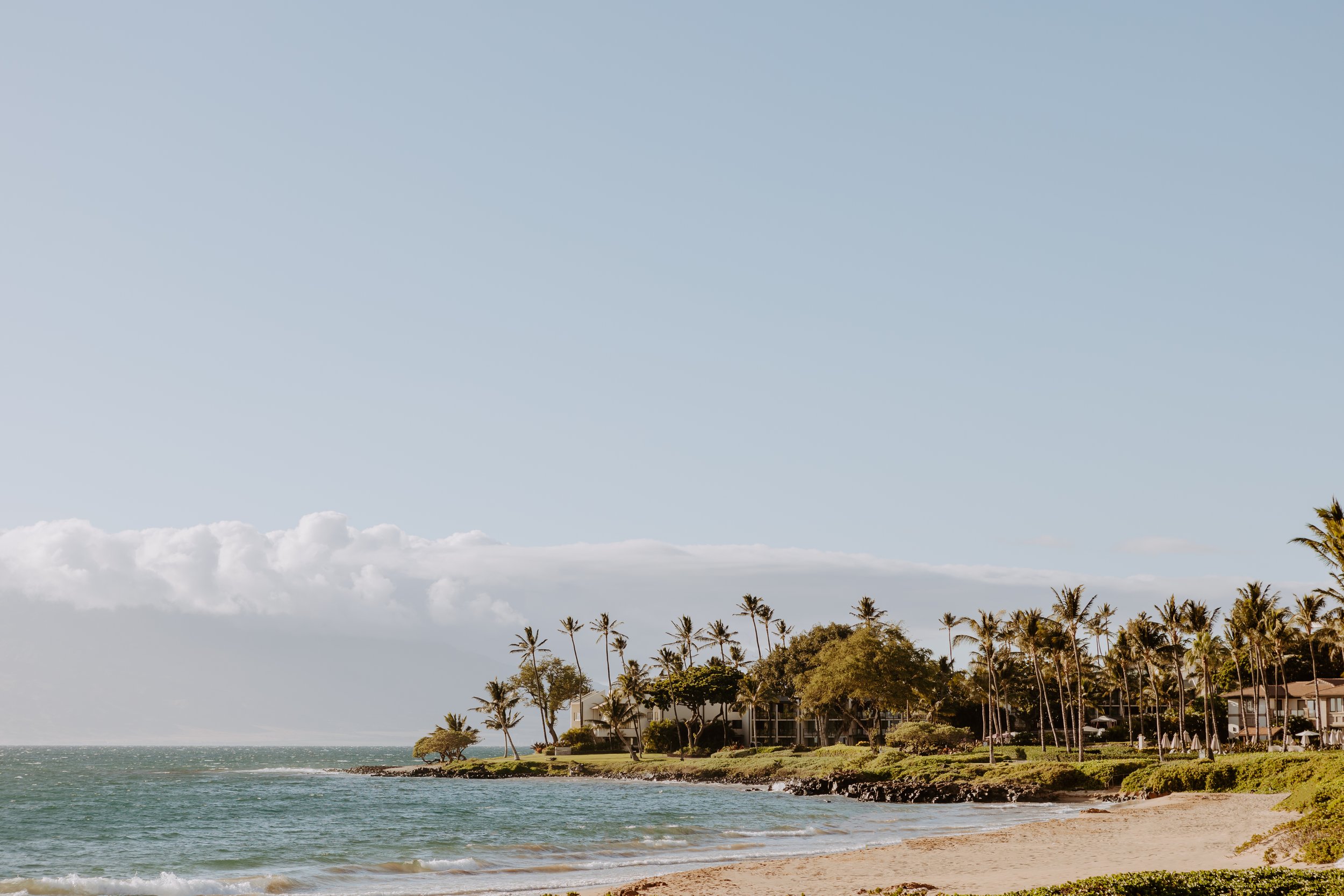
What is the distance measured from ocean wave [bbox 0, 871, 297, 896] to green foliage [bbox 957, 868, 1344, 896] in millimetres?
23265

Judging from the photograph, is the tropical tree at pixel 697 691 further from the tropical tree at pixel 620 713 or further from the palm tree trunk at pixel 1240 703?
the palm tree trunk at pixel 1240 703

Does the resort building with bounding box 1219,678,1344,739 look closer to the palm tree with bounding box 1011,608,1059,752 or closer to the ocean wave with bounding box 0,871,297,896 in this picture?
the palm tree with bounding box 1011,608,1059,752

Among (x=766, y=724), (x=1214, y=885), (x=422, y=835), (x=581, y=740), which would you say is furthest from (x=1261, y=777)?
(x=581, y=740)

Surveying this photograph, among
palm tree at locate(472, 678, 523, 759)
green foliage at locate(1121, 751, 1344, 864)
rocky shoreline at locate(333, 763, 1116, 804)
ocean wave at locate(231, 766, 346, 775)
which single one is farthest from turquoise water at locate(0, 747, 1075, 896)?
ocean wave at locate(231, 766, 346, 775)

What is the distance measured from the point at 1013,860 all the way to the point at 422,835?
28.5m

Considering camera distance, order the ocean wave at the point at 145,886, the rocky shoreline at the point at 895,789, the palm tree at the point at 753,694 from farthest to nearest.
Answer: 1. the palm tree at the point at 753,694
2. the rocky shoreline at the point at 895,789
3. the ocean wave at the point at 145,886

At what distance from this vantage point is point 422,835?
166 feet

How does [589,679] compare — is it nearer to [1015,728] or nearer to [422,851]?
[1015,728]

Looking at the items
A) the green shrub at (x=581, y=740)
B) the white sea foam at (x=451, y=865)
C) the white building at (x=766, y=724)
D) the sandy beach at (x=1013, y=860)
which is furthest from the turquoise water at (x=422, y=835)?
the green shrub at (x=581, y=740)

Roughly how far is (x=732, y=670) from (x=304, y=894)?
3705 inches

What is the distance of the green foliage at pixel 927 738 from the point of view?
293 ft

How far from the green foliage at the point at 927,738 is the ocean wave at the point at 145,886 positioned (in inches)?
2512

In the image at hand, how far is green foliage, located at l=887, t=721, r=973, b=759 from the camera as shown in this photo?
89312 mm

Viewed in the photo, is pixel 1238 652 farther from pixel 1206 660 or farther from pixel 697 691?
pixel 697 691
